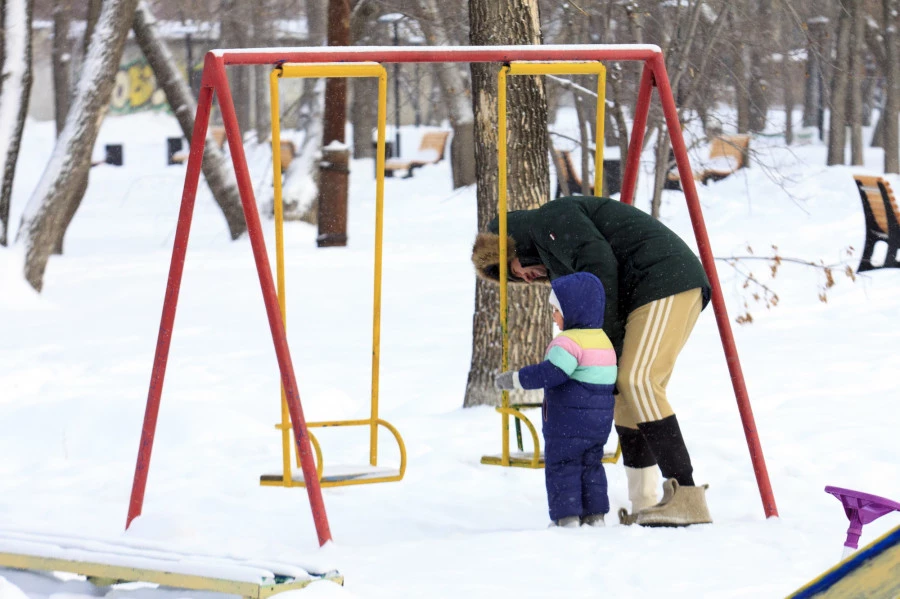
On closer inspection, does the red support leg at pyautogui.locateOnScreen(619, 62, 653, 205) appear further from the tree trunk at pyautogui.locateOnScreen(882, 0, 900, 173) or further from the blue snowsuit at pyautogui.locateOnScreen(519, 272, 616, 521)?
the tree trunk at pyautogui.locateOnScreen(882, 0, 900, 173)

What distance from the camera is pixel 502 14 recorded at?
554cm

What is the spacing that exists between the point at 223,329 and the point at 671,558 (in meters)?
6.01

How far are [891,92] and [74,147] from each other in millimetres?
12511

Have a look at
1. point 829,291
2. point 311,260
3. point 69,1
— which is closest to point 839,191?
point 829,291

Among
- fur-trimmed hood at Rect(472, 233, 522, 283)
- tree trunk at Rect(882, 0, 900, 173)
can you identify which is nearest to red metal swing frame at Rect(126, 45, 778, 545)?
fur-trimmed hood at Rect(472, 233, 522, 283)

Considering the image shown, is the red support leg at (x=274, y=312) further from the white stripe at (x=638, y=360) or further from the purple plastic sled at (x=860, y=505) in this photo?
the purple plastic sled at (x=860, y=505)

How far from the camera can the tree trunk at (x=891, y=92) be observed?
16.6 m

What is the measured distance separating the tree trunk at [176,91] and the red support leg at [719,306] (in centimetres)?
902

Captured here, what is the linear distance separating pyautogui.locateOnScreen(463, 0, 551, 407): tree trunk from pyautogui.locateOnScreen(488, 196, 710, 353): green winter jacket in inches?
67.5

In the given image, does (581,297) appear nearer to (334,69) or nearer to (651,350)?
(651,350)

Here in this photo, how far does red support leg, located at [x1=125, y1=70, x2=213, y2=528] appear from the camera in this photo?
387 centimetres

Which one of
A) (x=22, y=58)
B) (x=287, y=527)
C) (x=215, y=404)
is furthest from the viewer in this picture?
(x=22, y=58)

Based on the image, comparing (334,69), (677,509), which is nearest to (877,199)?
(677,509)

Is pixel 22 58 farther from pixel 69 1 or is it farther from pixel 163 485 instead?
pixel 69 1
